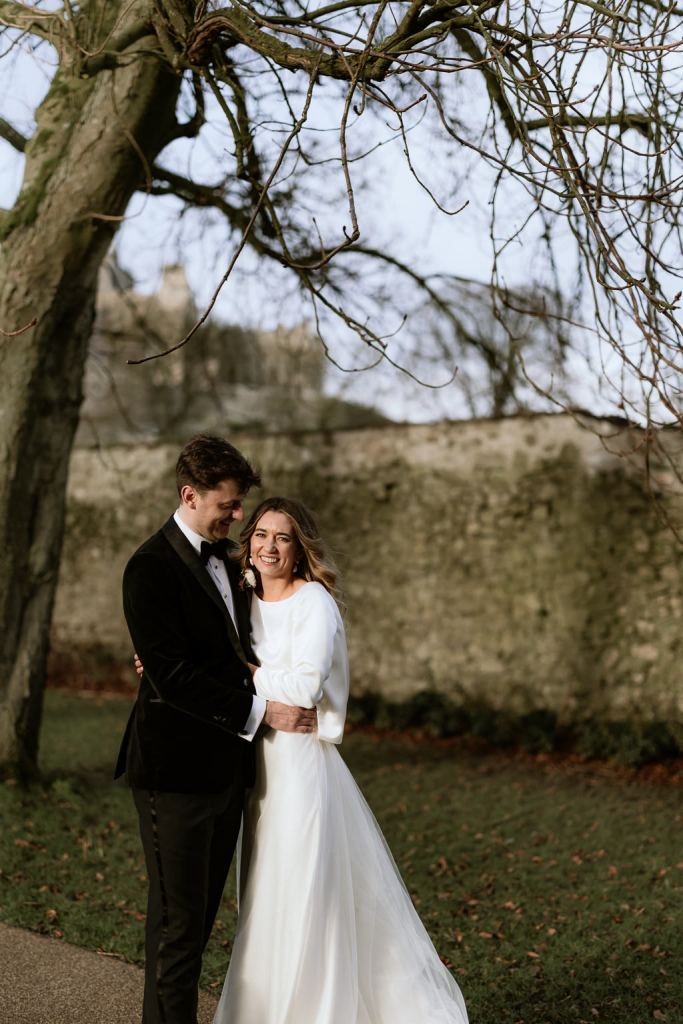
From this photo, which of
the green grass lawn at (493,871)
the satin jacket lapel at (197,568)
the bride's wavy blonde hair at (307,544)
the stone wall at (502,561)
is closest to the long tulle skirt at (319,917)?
the satin jacket lapel at (197,568)

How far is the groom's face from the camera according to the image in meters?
2.99

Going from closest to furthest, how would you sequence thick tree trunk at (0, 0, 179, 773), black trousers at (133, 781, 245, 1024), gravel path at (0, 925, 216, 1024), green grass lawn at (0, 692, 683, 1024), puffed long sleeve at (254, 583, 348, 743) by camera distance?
black trousers at (133, 781, 245, 1024), puffed long sleeve at (254, 583, 348, 743), gravel path at (0, 925, 216, 1024), green grass lawn at (0, 692, 683, 1024), thick tree trunk at (0, 0, 179, 773)

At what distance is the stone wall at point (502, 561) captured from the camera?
8.54 metres

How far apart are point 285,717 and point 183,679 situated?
335 mm

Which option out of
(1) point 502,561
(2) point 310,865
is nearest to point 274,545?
(2) point 310,865

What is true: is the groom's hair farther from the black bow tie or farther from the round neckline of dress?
the round neckline of dress

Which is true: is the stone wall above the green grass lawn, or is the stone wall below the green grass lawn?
above

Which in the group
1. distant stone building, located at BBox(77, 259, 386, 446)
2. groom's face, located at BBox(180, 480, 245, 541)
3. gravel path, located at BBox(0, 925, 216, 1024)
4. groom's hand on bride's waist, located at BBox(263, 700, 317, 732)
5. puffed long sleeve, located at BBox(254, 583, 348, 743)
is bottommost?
gravel path, located at BBox(0, 925, 216, 1024)

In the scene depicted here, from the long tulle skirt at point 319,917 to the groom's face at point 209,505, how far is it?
68 cm

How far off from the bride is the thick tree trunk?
142 inches

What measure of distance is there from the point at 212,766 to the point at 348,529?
7631mm

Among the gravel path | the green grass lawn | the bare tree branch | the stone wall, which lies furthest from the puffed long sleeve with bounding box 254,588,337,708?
the stone wall

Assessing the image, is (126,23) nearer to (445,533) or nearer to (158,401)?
(445,533)

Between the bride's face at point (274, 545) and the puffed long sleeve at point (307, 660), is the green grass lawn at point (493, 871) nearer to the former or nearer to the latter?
the puffed long sleeve at point (307, 660)
